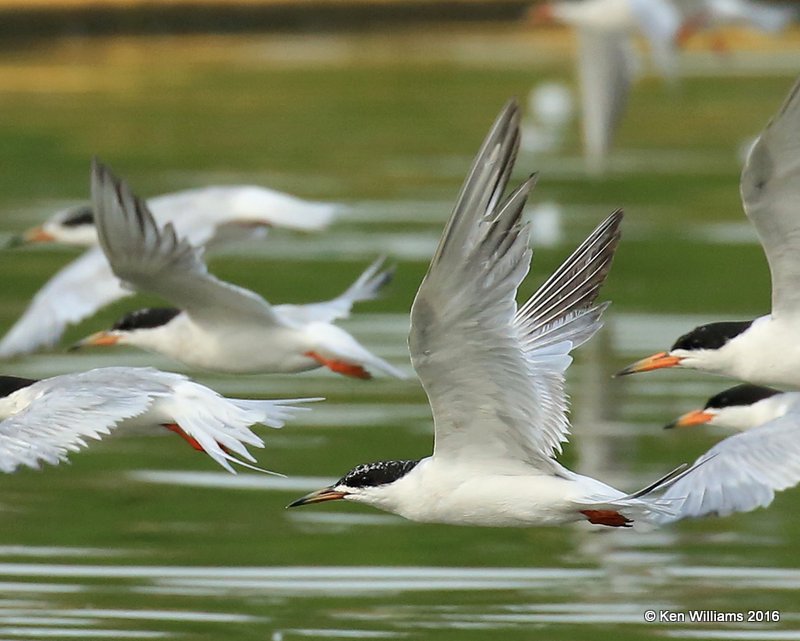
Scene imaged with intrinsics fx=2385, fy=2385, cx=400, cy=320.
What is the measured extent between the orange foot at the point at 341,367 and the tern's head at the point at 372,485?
2.29 m

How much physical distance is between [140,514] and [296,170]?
43.1 ft

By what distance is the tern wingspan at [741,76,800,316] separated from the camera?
714 centimetres

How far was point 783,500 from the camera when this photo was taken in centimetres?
921

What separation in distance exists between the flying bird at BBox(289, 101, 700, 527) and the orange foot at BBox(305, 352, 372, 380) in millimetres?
2032

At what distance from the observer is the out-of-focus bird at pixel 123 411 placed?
6754mm

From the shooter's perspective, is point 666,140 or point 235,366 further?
point 666,140

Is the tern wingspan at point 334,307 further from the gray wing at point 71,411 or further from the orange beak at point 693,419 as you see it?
the gray wing at point 71,411

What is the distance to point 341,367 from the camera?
9.06 meters

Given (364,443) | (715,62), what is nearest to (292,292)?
(364,443)

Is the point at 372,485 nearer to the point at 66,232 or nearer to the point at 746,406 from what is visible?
the point at 746,406

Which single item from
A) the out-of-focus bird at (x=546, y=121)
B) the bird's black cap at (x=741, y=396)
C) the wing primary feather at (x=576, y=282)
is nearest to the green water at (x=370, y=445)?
the out-of-focus bird at (x=546, y=121)

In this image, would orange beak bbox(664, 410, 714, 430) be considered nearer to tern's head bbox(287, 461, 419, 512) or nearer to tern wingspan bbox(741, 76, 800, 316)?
tern wingspan bbox(741, 76, 800, 316)

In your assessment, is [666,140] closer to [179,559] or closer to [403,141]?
[403,141]

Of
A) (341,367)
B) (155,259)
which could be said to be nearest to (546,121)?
(341,367)
